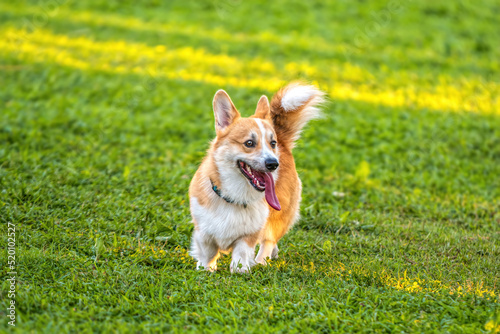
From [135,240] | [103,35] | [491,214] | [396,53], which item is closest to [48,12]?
[103,35]

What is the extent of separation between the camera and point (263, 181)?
4594 millimetres

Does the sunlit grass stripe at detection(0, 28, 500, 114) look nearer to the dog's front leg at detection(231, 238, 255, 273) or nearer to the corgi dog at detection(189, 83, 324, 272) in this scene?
the corgi dog at detection(189, 83, 324, 272)

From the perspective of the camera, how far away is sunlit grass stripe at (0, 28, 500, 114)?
1063 centimetres

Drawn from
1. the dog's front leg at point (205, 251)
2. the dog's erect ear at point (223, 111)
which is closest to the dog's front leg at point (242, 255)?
the dog's front leg at point (205, 251)

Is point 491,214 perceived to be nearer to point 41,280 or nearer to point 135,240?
point 135,240

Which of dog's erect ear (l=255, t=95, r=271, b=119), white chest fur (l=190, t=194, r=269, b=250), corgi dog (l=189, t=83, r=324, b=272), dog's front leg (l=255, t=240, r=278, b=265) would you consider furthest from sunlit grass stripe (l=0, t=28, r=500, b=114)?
white chest fur (l=190, t=194, r=269, b=250)

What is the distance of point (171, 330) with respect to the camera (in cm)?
349

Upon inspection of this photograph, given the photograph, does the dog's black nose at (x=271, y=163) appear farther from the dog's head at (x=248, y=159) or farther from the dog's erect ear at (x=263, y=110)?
the dog's erect ear at (x=263, y=110)

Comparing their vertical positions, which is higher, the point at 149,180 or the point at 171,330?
the point at 171,330

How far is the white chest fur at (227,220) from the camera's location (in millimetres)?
4559

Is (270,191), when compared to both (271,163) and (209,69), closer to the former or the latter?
(271,163)

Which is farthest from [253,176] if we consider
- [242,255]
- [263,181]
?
[242,255]

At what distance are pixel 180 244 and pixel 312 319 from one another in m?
1.81

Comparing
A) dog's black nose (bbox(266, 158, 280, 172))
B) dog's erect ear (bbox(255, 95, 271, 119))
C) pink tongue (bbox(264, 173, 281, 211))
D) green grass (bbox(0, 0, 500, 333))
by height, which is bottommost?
green grass (bbox(0, 0, 500, 333))
